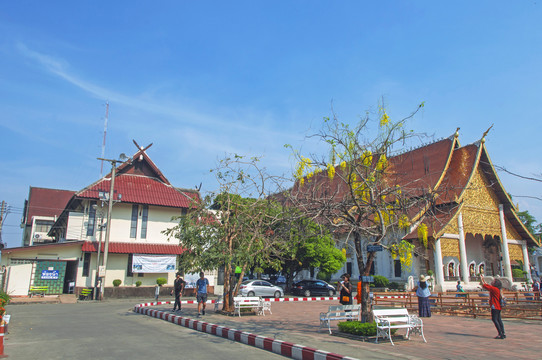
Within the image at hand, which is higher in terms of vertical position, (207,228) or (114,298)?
(207,228)

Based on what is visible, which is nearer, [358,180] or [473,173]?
[358,180]

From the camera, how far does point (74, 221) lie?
2841 centimetres

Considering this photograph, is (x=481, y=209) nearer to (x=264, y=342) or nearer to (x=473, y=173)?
(x=473, y=173)

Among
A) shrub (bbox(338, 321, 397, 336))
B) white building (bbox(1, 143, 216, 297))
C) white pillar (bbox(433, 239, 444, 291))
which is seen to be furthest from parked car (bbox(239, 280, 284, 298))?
shrub (bbox(338, 321, 397, 336))

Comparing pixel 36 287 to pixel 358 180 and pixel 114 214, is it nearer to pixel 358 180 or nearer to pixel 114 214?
pixel 114 214

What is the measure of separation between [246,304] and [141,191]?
18.0m

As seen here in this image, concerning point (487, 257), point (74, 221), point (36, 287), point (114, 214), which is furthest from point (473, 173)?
point (36, 287)

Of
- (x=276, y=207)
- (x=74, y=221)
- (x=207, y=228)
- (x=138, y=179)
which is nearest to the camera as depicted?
(x=276, y=207)

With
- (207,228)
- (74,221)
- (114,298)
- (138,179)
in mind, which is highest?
(138,179)

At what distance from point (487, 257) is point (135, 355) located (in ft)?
131

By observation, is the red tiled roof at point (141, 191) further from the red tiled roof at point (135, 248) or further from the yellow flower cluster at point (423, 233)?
the yellow flower cluster at point (423, 233)

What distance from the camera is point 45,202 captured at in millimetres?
52906

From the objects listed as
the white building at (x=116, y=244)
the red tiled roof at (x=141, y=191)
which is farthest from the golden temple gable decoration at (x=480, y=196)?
the red tiled roof at (x=141, y=191)

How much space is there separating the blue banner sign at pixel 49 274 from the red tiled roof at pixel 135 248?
278cm
